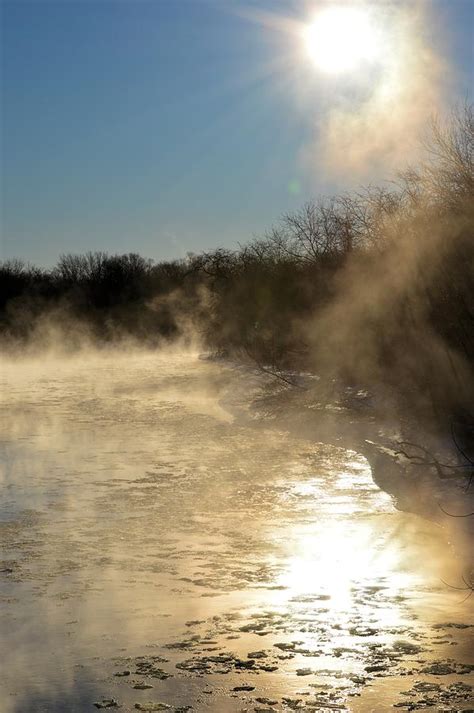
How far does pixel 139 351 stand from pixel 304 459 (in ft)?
110

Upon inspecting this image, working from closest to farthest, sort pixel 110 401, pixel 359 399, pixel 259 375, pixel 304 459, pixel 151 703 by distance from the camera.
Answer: pixel 151 703, pixel 304 459, pixel 359 399, pixel 110 401, pixel 259 375

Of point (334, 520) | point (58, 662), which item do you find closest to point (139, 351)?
point (334, 520)

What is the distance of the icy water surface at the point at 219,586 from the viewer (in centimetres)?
572

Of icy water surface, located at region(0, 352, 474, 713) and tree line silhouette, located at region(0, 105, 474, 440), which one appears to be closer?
icy water surface, located at region(0, 352, 474, 713)

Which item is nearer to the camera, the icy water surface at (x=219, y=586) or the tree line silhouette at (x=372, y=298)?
the icy water surface at (x=219, y=586)

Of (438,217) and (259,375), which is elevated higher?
(438,217)

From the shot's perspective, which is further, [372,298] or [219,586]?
[372,298]

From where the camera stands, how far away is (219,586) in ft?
25.8

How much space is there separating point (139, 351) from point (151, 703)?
41933 mm

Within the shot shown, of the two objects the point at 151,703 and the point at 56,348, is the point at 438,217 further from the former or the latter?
the point at 56,348

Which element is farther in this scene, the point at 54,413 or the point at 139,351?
the point at 139,351

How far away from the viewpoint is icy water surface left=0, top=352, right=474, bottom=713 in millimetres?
5723

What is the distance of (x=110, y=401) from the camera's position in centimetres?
2303

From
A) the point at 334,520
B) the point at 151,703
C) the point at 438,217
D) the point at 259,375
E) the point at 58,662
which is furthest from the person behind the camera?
the point at 259,375
